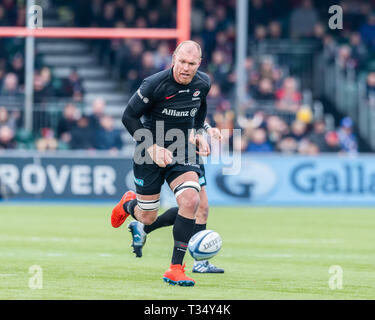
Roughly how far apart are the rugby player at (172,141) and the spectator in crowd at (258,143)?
11.5m

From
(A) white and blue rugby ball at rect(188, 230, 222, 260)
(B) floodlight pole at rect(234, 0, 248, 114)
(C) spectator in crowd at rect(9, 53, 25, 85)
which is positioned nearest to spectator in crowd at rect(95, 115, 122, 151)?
(B) floodlight pole at rect(234, 0, 248, 114)

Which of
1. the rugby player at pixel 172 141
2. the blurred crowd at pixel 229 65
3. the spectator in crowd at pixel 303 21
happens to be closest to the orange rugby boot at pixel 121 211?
the rugby player at pixel 172 141

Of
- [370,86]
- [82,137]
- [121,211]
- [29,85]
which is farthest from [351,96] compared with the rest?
[121,211]

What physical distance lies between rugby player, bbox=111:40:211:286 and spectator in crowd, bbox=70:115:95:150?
1154cm

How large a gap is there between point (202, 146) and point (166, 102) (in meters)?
0.53

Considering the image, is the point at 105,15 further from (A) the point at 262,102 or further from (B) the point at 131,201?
(B) the point at 131,201

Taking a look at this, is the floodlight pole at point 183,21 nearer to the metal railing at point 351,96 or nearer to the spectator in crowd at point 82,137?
the spectator in crowd at point 82,137

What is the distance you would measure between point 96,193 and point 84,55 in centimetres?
694

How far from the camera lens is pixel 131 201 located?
9594mm

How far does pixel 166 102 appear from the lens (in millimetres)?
8531

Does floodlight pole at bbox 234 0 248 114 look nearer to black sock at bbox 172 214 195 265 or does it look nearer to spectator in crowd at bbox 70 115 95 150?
spectator in crowd at bbox 70 115 95 150

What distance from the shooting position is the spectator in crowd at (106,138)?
67.5 feet

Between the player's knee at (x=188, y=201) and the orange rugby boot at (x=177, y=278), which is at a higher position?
the player's knee at (x=188, y=201)

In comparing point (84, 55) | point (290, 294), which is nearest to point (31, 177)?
point (84, 55)
